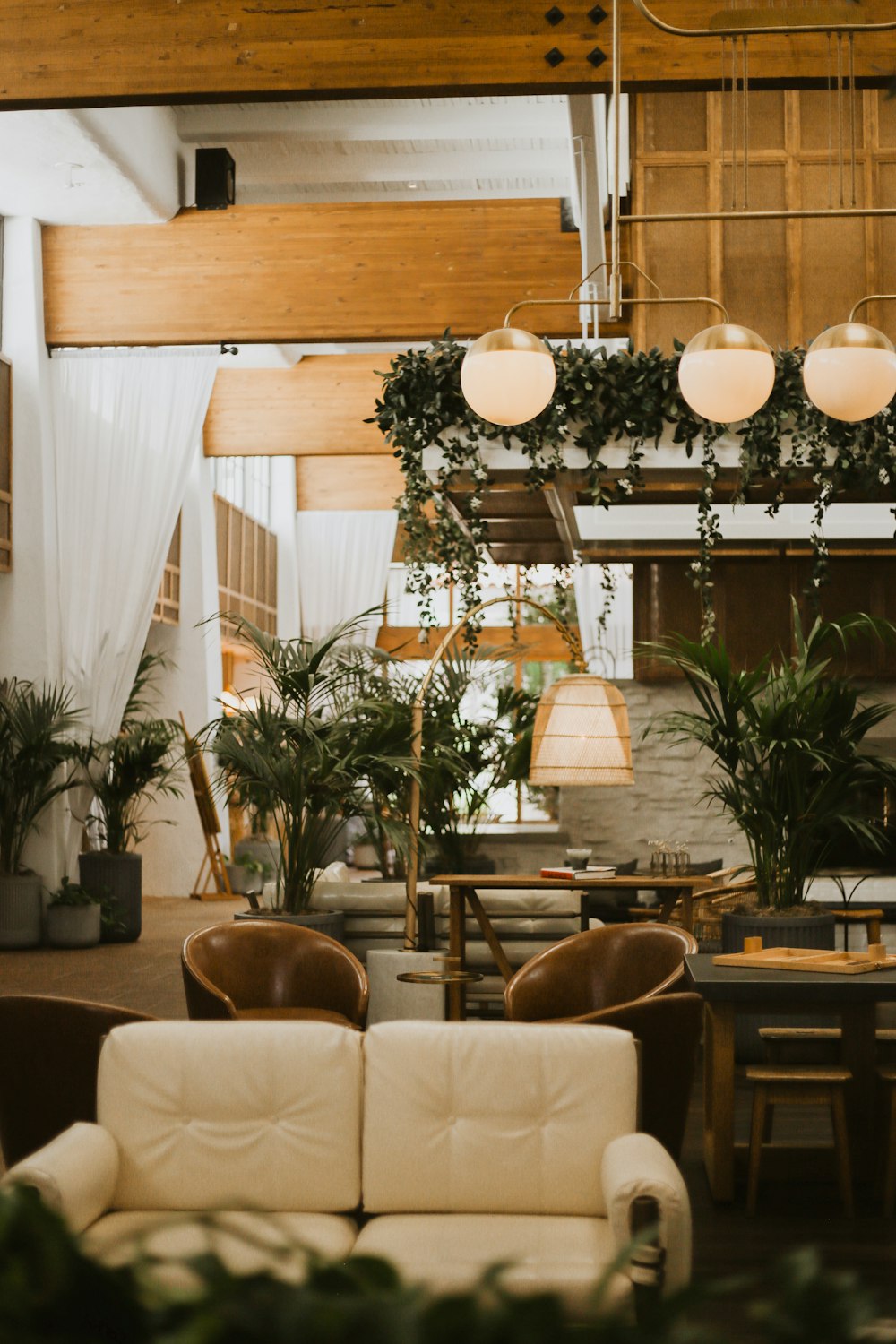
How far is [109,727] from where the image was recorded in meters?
10.2

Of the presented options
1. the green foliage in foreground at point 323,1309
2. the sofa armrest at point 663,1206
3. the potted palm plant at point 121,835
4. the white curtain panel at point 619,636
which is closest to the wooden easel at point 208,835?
the potted palm plant at point 121,835

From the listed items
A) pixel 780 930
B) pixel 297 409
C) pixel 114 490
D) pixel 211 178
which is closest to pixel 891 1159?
pixel 780 930

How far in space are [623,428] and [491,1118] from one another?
4124mm

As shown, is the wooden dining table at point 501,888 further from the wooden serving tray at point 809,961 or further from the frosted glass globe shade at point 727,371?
the frosted glass globe shade at point 727,371

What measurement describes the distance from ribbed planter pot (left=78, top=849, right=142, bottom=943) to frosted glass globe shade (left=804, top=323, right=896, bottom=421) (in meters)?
7.78

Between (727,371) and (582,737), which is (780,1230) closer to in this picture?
(582,737)

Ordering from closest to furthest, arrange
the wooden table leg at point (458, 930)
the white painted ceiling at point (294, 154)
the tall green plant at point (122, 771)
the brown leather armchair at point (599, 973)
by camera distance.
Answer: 1. the brown leather armchair at point (599, 973)
2. the wooden table leg at point (458, 930)
3. the white painted ceiling at point (294, 154)
4. the tall green plant at point (122, 771)

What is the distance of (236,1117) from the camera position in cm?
307

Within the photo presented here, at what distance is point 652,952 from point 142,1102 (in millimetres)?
2293

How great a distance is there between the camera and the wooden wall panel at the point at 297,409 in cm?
1391

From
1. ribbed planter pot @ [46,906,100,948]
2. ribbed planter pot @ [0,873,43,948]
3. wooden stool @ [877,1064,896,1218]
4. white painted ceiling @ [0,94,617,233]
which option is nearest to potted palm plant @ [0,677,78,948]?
ribbed planter pot @ [0,873,43,948]

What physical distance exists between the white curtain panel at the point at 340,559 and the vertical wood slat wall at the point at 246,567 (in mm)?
691

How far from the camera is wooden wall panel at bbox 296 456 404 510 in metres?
18.2

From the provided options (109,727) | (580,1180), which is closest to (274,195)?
(109,727)
